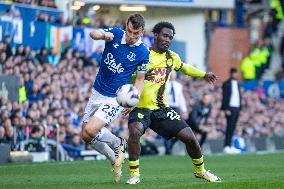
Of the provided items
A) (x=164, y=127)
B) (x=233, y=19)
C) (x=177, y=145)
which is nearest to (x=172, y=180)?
(x=164, y=127)

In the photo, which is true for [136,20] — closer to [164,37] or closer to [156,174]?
[164,37]

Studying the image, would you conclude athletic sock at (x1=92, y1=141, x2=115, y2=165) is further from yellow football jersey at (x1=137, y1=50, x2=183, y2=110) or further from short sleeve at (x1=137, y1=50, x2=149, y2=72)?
short sleeve at (x1=137, y1=50, x2=149, y2=72)

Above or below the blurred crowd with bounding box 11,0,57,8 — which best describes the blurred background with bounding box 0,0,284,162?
Result: below

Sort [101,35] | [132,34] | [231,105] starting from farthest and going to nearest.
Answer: [231,105] → [132,34] → [101,35]

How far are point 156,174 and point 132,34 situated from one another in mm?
3497

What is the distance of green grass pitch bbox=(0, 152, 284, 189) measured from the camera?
622 inches

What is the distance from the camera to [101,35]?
1586cm

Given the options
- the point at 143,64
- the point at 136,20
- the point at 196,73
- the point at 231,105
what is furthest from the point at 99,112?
the point at 231,105

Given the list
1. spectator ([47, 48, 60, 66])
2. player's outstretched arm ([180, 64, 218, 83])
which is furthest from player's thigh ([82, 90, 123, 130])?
spectator ([47, 48, 60, 66])

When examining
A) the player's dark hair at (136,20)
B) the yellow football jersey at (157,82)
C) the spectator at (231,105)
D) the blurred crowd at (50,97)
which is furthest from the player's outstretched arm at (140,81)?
the spectator at (231,105)

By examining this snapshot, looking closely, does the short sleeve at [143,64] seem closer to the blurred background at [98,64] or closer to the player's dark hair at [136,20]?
the player's dark hair at [136,20]

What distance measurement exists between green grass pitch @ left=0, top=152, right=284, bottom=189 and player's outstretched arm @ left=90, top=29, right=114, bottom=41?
1974 mm

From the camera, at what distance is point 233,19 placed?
48719 mm

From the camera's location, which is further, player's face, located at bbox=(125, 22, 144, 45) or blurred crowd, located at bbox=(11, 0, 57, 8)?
blurred crowd, located at bbox=(11, 0, 57, 8)
